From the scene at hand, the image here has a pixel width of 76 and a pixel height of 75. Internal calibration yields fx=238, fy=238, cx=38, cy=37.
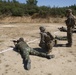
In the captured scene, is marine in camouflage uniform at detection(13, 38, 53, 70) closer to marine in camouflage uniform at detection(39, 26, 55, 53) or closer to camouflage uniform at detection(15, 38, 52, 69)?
camouflage uniform at detection(15, 38, 52, 69)

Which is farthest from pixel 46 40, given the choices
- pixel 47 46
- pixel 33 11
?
pixel 33 11

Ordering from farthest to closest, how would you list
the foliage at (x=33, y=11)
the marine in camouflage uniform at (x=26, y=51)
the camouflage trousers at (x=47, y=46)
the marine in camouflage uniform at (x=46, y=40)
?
the foliage at (x=33, y=11), the camouflage trousers at (x=47, y=46), the marine in camouflage uniform at (x=46, y=40), the marine in camouflage uniform at (x=26, y=51)

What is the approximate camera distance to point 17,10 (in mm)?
33531

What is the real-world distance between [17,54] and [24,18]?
70.4 ft

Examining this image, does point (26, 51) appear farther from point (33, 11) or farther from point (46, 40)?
point (33, 11)

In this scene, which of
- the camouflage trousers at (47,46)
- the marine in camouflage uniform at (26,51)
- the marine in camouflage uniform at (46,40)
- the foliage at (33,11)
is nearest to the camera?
the marine in camouflage uniform at (26,51)

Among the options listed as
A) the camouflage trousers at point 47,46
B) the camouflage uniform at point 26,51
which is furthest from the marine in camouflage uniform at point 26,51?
the camouflage trousers at point 47,46

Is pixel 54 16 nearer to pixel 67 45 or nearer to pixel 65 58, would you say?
pixel 67 45

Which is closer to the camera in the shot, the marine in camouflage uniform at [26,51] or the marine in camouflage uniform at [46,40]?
the marine in camouflage uniform at [26,51]

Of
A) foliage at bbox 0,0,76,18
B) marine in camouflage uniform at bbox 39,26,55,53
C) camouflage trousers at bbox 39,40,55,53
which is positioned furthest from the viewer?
foliage at bbox 0,0,76,18

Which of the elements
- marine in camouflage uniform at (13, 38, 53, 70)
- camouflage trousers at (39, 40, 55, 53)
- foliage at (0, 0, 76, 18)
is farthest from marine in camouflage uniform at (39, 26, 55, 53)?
foliage at (0, 0, 76, 18)

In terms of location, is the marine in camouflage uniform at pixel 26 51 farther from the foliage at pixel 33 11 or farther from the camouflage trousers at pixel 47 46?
the foliage at pixel 33 11

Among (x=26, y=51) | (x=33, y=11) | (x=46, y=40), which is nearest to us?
(x=26, y=51)

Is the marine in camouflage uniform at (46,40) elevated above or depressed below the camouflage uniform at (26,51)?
above
